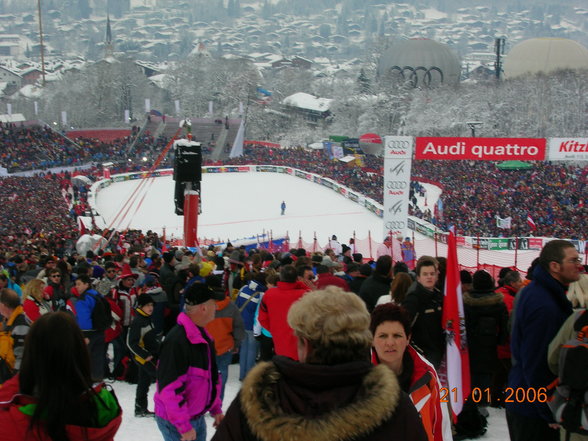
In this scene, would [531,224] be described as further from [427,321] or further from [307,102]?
[307,102]

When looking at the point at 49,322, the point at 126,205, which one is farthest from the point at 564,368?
the point at 126,205

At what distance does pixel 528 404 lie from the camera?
473 cm

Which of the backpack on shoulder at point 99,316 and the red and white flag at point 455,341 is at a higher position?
the red and white flag at point 455,341

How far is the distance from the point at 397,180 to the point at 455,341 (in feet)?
48.2

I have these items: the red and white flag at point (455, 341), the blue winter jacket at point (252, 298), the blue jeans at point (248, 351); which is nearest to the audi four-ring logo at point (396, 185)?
the blue jeans at point (248, 351)

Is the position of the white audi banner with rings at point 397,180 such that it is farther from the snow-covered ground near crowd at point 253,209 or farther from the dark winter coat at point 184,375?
the dark winter coat at point 184,375

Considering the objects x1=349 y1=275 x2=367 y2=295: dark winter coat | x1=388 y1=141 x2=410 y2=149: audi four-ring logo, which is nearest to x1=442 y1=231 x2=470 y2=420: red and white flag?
x1=349 y1=275 x2=367 y2=295: dark winter coat

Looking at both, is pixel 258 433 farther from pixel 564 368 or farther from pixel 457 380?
pixel 457 380

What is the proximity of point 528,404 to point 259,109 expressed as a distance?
320 feet

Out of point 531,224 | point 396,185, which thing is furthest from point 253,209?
point 396,185

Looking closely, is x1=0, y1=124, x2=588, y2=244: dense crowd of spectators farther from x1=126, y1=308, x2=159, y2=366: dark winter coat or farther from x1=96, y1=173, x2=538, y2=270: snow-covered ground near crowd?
x1=126, y1=308, x2=159, y2=366: dark winter coat

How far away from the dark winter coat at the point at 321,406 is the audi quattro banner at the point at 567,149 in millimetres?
30354

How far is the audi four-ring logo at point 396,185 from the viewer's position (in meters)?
20.1

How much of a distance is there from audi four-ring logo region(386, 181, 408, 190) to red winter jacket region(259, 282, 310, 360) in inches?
539
